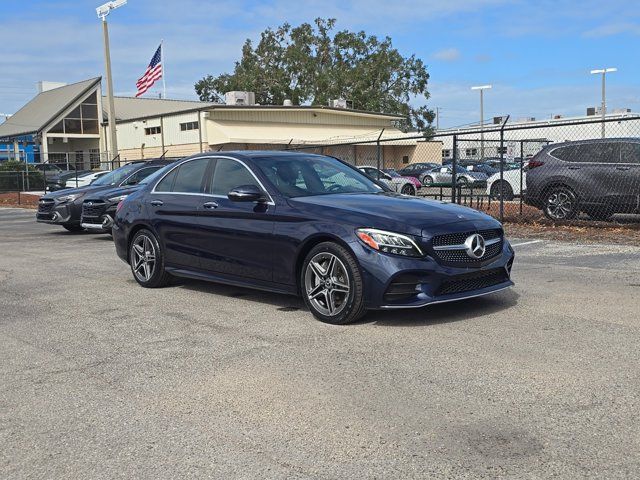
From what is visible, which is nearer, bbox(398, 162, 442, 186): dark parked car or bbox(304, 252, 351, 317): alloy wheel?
bbox(304, 252, 351, 317): alloy wheel

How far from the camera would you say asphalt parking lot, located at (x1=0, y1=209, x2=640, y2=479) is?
346 cm

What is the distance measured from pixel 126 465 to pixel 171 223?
4567mm

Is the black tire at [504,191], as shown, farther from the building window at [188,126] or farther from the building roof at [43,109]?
the building roof at [43,109]

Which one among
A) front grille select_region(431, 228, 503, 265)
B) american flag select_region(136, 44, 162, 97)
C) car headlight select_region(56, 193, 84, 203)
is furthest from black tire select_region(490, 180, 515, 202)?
american flag select_region(136, 44, 162, 97)

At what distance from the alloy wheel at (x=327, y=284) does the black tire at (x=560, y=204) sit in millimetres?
8788

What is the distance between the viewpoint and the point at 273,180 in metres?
6.94

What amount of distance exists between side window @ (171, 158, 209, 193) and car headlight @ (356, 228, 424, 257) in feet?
8.32

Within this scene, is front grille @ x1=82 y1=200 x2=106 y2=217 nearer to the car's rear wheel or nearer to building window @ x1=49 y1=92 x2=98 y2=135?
the car's rear wheel

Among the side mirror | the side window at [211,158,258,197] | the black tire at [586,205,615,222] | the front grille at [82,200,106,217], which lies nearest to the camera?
the side mirror

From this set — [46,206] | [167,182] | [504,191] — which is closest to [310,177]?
[167,182]

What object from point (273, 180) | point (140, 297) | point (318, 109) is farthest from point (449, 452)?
point (318, 109)

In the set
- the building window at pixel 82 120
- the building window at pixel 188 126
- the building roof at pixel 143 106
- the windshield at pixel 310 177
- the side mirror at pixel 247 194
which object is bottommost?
the side mirror at pixel 247 194

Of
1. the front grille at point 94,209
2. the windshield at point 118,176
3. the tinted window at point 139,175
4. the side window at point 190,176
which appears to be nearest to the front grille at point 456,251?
the side window at point 190,176

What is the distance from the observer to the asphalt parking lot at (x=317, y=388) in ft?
11.3
